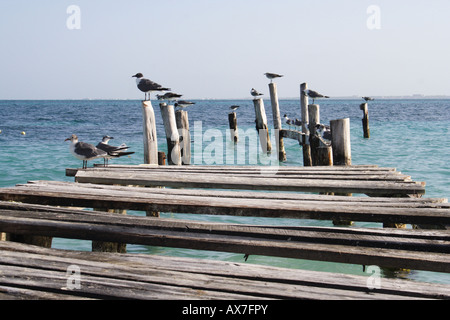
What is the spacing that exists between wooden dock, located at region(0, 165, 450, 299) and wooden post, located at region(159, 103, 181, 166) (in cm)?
497

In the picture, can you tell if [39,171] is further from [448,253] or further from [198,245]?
[448,253]

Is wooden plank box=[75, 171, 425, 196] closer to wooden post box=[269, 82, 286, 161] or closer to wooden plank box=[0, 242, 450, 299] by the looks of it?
wooden plank box=[0, 242, 450, 299]

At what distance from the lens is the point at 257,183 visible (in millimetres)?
5078

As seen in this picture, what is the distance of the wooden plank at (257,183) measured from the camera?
4.85m

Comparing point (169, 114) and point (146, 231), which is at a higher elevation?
point (169, 114)

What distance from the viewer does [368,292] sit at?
2324 millimetres

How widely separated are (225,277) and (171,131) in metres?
7.38

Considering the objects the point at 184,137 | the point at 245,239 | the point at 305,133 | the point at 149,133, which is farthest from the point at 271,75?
the point at 245,239

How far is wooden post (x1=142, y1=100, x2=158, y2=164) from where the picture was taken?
7859 millimetres

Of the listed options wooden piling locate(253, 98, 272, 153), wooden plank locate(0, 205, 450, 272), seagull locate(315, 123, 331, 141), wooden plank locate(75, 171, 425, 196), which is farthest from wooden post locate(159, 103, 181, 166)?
wooden piling locate(253, 98, 272, 153)

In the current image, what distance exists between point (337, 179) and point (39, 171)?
10576mm

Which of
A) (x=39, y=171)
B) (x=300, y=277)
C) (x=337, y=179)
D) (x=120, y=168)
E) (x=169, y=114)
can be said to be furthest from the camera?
(x=39, y=171)

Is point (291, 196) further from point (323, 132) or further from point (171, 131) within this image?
point (323, 132)
